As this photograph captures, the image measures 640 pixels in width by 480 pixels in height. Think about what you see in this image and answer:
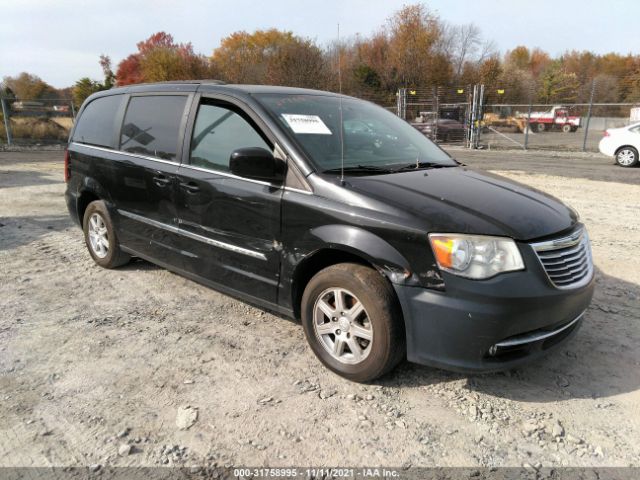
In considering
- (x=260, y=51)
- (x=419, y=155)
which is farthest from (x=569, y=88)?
(x=419, y=155)

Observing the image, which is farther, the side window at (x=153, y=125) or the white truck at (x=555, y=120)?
the white truck at (x=555, y=120)

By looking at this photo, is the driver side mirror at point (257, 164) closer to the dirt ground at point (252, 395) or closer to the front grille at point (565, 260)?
the dirt ground at point (252, 395)

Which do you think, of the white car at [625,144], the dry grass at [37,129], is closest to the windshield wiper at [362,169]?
the white car at [625,144]

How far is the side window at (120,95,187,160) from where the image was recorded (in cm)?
394

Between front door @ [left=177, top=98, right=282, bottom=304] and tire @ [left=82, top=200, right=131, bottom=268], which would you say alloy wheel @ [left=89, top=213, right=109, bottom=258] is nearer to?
tire @ [left=82, top=200, right=131, bottom=268]

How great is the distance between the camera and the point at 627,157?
14.8 m

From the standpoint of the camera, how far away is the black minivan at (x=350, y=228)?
2.57 m

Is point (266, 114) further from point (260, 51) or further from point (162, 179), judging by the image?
point (260, 51)

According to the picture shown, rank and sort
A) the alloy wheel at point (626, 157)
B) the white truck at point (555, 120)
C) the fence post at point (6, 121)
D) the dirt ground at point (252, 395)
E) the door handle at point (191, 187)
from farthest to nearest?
the white truck at point (555, 120) < the fence post at point (6, 121) < the alloy wheel at point (626, 157) < the door handle at point (191, 187) < the dirt ground at point (252, 395)

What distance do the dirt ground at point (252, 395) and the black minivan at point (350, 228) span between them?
1.05 feet

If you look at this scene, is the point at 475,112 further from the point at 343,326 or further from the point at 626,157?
the point at 343,326

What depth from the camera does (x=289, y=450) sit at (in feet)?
7.84

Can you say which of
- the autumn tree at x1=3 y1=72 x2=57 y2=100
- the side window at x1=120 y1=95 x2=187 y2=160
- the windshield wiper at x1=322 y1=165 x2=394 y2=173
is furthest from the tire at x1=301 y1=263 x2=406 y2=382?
→ the autumn tree at x1=3 y1=72 x2=57 y2=100

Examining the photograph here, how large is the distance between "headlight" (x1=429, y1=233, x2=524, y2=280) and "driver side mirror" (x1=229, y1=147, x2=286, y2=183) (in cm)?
114
